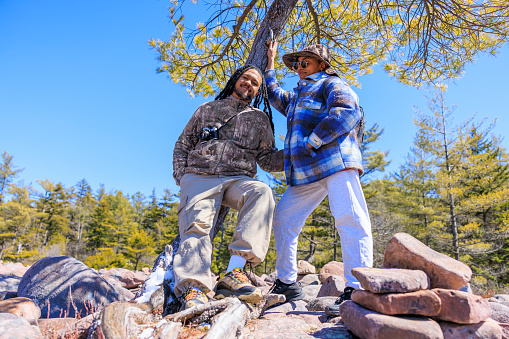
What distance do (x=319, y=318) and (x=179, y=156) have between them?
1749 mm

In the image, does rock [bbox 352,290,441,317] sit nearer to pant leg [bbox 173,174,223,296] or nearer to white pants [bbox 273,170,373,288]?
white pants [bbox 273,170,373,288]

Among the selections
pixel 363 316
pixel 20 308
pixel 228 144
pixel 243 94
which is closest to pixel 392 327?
pixel 363 316

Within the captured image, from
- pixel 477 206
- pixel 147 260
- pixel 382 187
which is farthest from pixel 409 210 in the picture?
pixel 147 260

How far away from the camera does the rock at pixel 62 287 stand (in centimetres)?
322

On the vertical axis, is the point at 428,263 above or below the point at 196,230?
below

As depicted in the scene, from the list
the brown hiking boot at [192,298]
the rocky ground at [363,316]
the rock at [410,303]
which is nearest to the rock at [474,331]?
the rocky ground at [363,316]

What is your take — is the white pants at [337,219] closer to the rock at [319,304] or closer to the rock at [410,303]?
the rock at [319,304]

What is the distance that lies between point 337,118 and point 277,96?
99cm

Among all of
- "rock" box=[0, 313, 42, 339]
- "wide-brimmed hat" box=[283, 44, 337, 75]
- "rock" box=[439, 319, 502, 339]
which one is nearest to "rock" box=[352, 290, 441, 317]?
"rock" box=[439, 319, 502, 339]

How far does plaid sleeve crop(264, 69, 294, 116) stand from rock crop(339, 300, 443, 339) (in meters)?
2.10

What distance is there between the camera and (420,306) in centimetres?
146

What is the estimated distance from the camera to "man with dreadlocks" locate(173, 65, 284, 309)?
189 centimetres

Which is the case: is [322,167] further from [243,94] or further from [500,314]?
[500,314]

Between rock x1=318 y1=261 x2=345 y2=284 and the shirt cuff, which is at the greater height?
the shirt cuff
